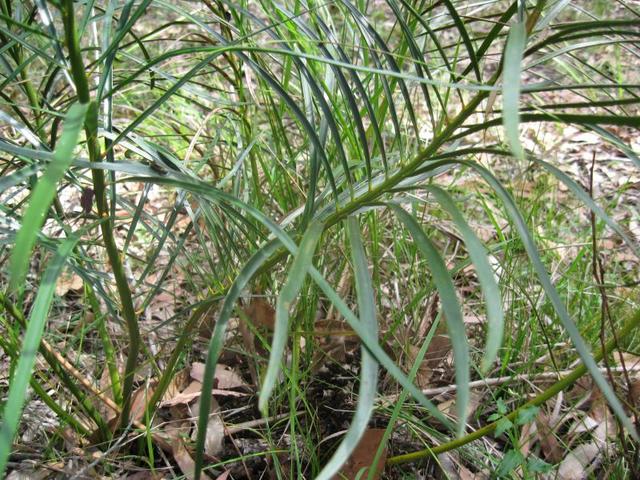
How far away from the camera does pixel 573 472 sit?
3.69 feet

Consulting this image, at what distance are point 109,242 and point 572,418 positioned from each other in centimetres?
94

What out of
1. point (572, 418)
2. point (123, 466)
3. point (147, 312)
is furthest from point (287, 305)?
point (147, 312)

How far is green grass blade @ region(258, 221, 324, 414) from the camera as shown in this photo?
0.48 m

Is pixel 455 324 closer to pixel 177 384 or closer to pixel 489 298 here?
pixel 489 298

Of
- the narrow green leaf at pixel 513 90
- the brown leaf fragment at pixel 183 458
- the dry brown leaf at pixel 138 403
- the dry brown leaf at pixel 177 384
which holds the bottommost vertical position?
the brown leaf fragment at pixel 183 458

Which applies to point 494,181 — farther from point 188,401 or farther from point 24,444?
point 24,444

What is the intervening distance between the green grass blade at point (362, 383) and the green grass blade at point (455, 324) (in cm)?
6

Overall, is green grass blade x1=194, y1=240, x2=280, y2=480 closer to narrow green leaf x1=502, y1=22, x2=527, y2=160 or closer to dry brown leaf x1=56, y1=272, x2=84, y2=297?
narrow green leaf x1=502, y1=22, x2=527, y2=160

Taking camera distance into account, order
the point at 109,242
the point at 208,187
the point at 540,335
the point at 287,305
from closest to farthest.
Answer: the point at 287,305, the point at 208,187, the point at 109,242, the point at 540,335

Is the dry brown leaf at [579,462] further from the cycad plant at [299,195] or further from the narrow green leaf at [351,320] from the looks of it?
the narrow green leaf at [351,320]

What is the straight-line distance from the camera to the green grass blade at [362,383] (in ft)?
1.67

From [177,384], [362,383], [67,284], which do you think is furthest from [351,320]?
[67,284]

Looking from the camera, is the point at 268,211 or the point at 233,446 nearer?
the point at 233,446

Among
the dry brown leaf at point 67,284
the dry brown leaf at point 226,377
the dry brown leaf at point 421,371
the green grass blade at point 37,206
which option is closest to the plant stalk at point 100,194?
the green grass blade at point 37,206
